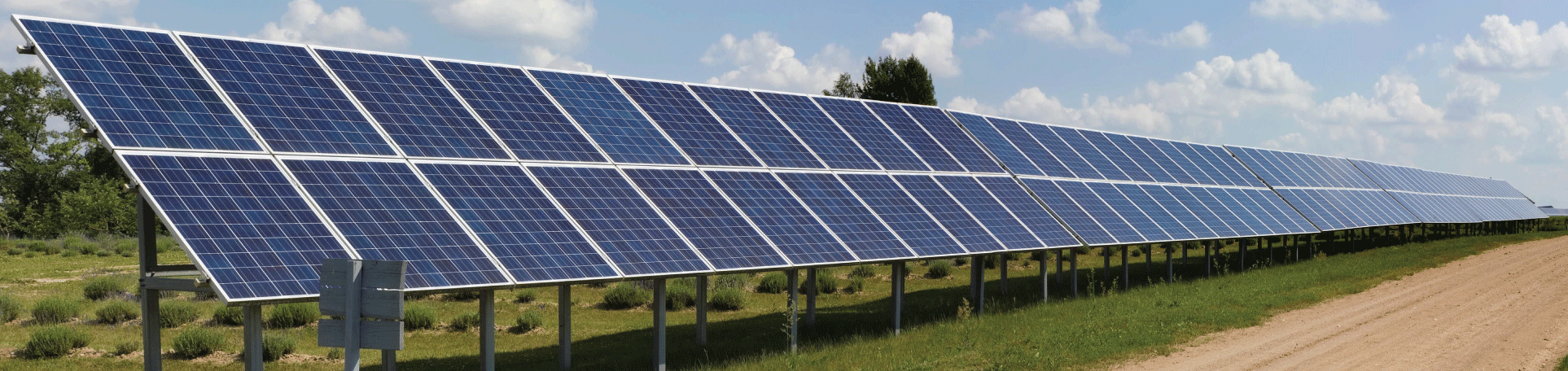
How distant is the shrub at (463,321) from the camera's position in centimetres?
2520

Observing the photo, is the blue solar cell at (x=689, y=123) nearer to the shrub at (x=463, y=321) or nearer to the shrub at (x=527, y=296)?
the shrub at (x=463, y=321)

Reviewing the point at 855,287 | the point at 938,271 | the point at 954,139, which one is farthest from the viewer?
the point at 938,271

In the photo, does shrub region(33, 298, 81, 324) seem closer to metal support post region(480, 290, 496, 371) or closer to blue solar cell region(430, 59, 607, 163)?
blue solar cell region(430, 59, 607, 163)

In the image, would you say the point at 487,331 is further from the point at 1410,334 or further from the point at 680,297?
the point at 1410,334

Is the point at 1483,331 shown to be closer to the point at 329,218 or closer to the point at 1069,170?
the point at 1069,170

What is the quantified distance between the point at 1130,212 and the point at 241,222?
24.2 meters

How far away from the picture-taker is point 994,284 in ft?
119

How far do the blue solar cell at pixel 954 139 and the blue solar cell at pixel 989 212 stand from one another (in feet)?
4.75

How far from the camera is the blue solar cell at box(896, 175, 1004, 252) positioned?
2223cm

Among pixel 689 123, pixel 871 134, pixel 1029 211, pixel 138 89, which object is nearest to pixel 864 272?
pixel 871 134

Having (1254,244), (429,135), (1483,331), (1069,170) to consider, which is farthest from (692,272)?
(1254,244)

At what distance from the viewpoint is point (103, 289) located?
2978 centimetres

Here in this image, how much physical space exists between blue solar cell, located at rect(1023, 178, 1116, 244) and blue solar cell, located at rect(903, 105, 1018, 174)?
115cm

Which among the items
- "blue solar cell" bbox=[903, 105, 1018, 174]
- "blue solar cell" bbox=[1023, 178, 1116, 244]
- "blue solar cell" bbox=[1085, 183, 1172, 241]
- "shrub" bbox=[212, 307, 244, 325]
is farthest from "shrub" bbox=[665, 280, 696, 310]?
"blue solar cell" bbox=[1085, 183, 1172, 241]
